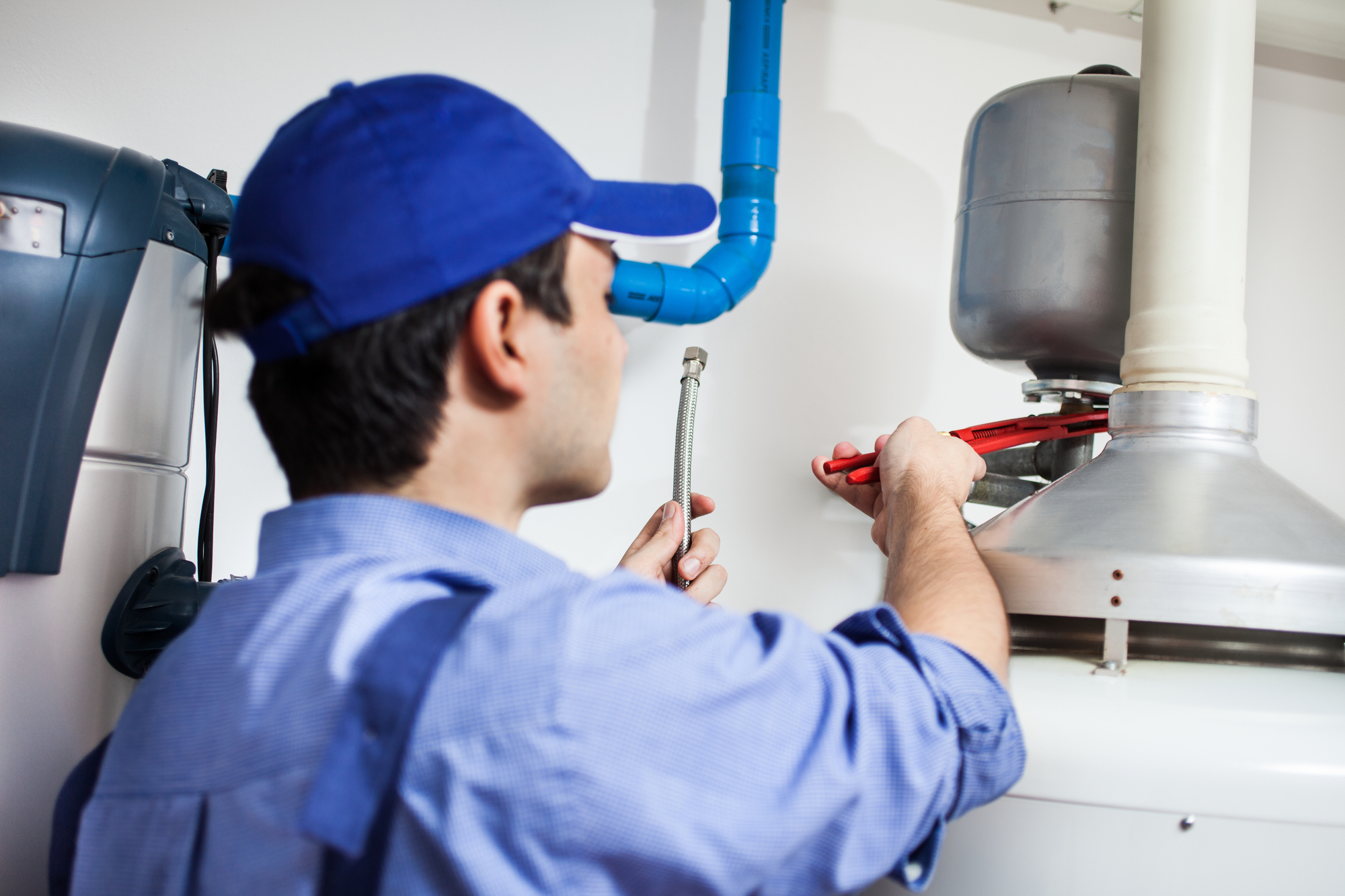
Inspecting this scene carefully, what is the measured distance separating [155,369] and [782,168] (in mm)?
826

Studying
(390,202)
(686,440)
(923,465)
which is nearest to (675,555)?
(686,440)

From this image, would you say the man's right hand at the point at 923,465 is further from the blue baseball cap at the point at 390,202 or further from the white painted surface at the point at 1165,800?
the blue baseball cap at the point at 390,202

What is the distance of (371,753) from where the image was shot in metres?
0.38

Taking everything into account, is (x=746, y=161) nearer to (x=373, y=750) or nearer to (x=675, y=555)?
(x=675, y=555)

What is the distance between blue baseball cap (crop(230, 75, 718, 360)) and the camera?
47 centimetres

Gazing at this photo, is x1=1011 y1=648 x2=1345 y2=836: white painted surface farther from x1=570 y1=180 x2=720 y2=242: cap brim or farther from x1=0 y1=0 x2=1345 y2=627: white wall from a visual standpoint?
x1=0 y1=0 x2=1345 y2=627: white wall

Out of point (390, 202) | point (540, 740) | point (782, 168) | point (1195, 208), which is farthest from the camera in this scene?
point (782, 168)

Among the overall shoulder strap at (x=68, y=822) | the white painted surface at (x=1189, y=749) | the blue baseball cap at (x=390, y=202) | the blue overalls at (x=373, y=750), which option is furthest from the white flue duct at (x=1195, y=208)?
the overall shoulder strap at (x=68, y=822)

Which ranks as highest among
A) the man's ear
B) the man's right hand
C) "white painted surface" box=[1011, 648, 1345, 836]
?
the man's ear

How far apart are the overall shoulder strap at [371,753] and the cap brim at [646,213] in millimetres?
263

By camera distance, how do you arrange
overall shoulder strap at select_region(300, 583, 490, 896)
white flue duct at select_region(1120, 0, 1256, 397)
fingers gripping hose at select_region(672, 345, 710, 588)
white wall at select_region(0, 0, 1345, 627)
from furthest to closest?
white wall at select_region(0, 0, 1345, 627) → fingers gripping hose at select_region(672, 345, 710, 588) → white flue duct at select_region(1120, 0, 1256, 397) → overall shoulder strap at select_region(300, 583, 490, 896)

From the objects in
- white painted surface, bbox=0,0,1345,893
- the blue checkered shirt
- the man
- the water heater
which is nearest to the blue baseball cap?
the man

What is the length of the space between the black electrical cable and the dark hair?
33 cm

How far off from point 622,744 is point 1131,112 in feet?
2.54
